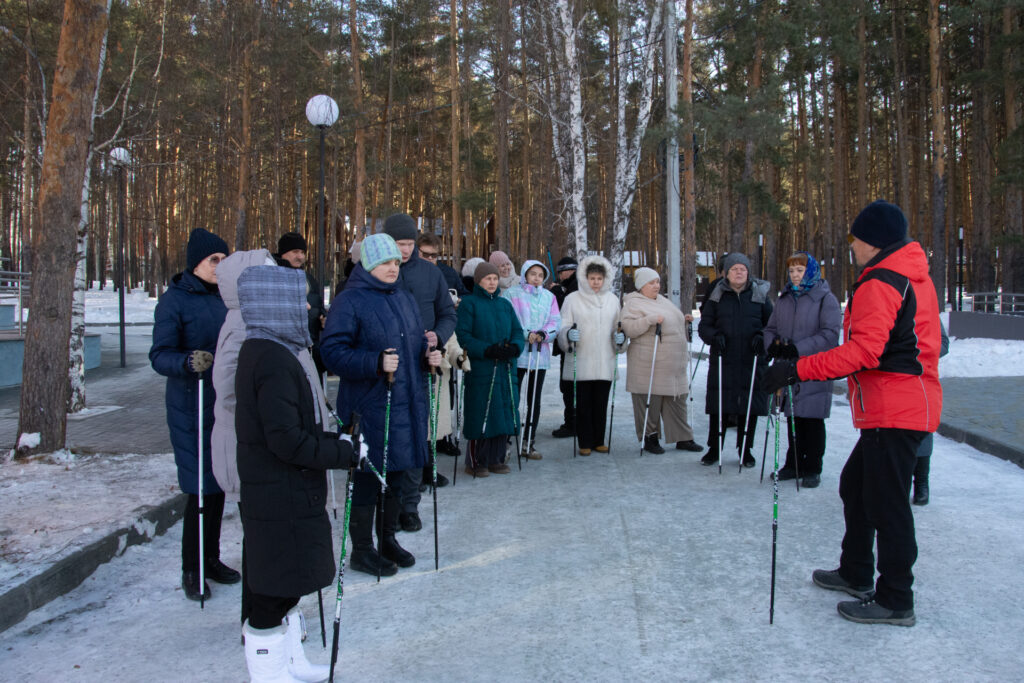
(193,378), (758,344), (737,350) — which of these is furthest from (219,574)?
(737,350)

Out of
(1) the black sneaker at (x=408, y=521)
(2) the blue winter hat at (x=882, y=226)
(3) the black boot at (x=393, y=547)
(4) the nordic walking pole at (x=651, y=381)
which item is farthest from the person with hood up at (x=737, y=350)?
(3) the black boot at (x=393, y=547)

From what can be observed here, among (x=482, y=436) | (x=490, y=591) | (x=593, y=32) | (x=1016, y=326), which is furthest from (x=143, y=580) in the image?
(x=593, y=32)

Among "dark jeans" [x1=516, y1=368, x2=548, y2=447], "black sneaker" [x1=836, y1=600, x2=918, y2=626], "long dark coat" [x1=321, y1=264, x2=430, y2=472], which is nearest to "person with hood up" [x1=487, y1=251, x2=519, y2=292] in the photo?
"dark jeans" [x1=516, y1=368, x2=548, y2=447]

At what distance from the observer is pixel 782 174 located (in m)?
47.2

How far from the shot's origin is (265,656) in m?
3.10

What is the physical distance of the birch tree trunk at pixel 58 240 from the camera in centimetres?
698

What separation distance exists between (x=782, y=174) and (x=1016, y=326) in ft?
98.9

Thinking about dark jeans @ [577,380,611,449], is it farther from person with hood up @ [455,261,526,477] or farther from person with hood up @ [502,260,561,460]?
person with hood up @ [455,261,526,477]

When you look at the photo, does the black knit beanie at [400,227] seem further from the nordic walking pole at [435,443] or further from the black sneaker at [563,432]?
the black sneaker at [563,432]

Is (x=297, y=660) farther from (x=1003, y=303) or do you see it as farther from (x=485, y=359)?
(x=1003, y=303)

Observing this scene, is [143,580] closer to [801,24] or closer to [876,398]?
[876,398]

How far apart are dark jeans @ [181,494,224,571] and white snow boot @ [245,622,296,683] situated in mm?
1396

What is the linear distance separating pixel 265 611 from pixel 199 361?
1.57m

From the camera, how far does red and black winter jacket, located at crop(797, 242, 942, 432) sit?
3.85m
